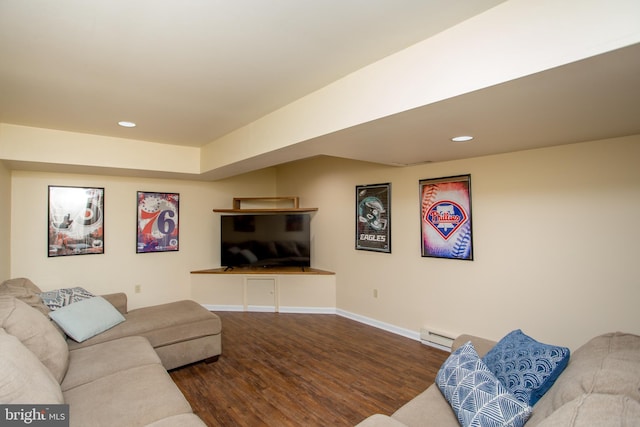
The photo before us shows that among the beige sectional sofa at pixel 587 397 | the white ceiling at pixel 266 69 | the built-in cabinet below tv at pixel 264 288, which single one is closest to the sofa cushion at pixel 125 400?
the beige sectional sofa at pixel 587 397

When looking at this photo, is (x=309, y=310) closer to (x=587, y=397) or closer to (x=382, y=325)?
(x=382, y=325)

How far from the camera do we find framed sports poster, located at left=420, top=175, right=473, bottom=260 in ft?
11.2

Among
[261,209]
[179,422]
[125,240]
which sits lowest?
[179,422]

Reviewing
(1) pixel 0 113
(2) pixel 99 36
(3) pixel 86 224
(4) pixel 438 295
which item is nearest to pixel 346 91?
(2) pixel 99 36

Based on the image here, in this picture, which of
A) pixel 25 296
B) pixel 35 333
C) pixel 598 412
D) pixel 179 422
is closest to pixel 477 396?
pixel 598 412

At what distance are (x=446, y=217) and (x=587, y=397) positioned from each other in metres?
2.67

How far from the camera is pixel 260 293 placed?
507cm

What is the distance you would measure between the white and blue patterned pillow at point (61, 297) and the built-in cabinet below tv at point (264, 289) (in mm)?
2081

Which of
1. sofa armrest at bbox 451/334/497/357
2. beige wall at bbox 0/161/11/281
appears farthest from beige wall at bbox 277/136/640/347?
beige wall at bbox 0/161/11/281

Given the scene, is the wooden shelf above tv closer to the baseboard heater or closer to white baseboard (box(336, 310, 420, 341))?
white baseboard (box(336, 310, 420, 341))

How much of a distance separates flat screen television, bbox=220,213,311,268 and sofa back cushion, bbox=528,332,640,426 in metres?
3.89

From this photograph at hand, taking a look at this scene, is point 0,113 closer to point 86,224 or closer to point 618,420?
point 86,224

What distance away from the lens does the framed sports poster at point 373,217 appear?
13.8ft

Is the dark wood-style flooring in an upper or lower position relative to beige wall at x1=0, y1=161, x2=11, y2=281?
lower
